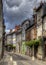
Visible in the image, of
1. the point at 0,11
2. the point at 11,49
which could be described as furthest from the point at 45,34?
the point at 11,49

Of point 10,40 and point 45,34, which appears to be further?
point 10,40

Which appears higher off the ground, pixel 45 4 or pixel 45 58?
pixel 45 4

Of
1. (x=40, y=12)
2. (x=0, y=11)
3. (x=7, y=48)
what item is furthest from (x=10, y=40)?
(x=0, y=11)

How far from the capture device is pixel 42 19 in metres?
52.9

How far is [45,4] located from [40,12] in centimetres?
256

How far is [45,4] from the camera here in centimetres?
5397

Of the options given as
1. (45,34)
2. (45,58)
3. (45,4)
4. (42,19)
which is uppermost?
(45,4)

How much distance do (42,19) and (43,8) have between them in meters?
2.43

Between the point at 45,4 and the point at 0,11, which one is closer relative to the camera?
the point at 0,11

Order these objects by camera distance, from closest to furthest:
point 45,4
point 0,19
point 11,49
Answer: point 0,19 → point 45,4 → point 11,49

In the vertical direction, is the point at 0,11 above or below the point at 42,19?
below

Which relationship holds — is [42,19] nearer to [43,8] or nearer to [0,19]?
[43,8]

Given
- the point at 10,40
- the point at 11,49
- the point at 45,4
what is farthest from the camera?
the point at 10,40

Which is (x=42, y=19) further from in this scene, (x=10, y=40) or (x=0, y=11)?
(x=10, y=40)
